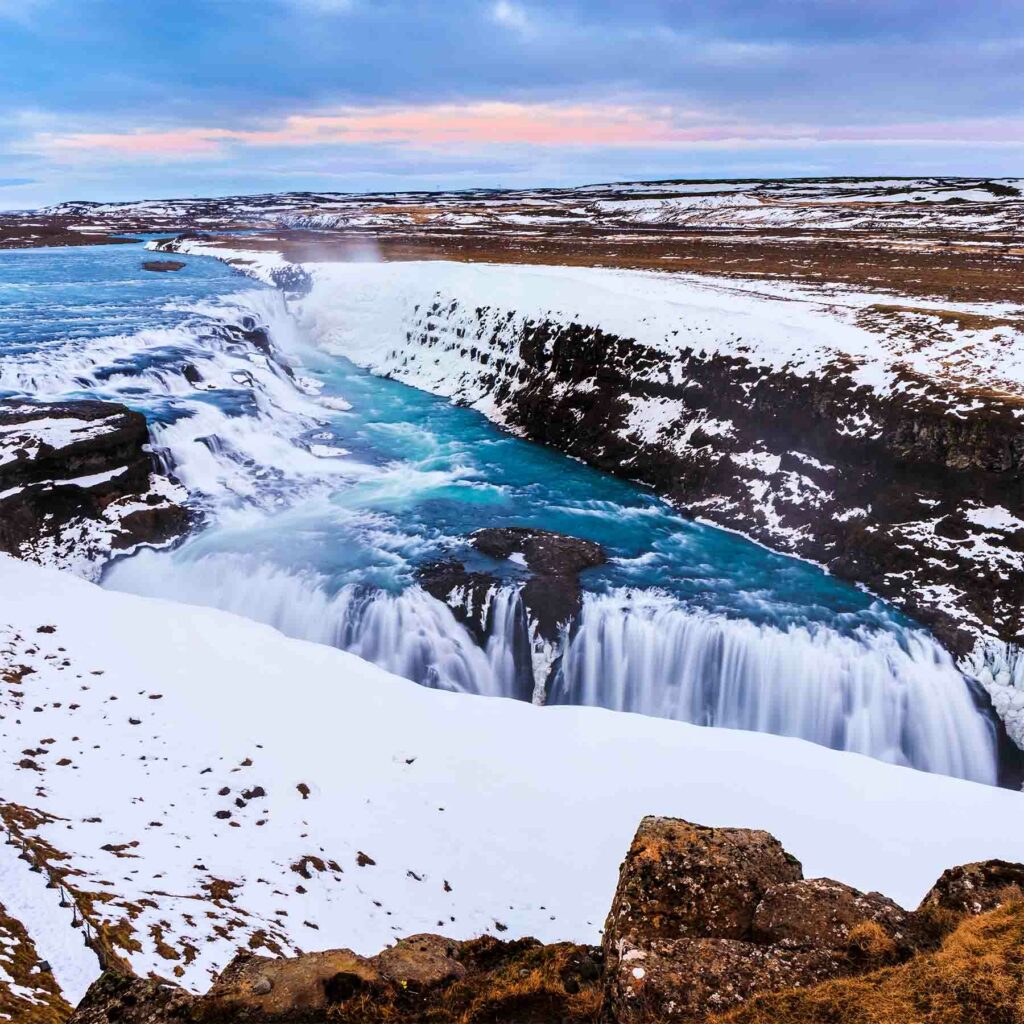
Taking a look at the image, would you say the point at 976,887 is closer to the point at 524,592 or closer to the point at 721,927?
the point at 721,927

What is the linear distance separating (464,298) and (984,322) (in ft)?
95.8

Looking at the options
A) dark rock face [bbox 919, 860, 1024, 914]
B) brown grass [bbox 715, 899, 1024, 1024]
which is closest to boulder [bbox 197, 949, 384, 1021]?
brown grass [bbox 715, 899, 1024, 1024]

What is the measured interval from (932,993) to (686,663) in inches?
555

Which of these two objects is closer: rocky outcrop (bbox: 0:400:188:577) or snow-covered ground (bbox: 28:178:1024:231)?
rocky outcrop (bbox: 0:400:188:577)

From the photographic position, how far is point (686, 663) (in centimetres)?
1859

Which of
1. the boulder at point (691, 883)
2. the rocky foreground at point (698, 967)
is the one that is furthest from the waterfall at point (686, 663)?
the rocky foreground at point (698, 967)

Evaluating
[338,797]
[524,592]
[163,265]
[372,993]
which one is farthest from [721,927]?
[163,265]

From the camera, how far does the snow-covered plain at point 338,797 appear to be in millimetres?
8648

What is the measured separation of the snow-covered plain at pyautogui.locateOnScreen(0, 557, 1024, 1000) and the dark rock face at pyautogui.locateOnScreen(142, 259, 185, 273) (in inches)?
2296

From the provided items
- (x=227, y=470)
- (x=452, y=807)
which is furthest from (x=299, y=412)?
(x=452, y=807)

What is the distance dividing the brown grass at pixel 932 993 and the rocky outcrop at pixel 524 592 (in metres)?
13.8

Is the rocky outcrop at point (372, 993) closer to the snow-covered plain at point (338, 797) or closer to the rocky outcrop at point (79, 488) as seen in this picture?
the snow-covered plain at point (338, 797)

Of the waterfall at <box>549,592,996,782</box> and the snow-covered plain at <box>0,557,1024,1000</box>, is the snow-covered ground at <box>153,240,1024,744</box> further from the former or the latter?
the snow-covered plain at <box>0,557,1024,1000</box>

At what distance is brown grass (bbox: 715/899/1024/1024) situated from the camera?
14.6ft
